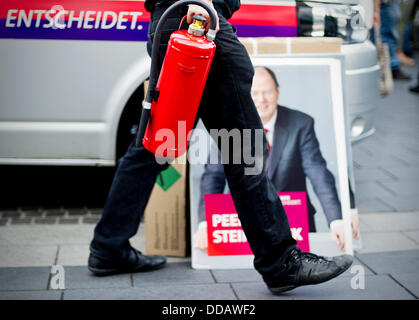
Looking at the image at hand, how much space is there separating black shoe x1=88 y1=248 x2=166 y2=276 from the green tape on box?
0.38m

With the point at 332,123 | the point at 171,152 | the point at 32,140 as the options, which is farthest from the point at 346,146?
the point at 32,140

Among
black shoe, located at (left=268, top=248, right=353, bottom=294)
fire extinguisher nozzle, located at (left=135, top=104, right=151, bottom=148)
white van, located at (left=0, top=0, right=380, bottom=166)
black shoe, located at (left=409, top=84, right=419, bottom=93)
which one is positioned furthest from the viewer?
black shoe, located at (left=409, top=84, right=419, bottom=93)

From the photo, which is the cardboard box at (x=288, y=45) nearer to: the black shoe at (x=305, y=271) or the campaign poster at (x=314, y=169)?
the campaign poster at (x=314, y=169)

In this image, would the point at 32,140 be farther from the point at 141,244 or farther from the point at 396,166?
the point at 396,166

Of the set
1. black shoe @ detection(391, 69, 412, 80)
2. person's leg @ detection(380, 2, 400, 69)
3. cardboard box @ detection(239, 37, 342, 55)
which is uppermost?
cardboard box @ detection(239, 37, 342, 55)

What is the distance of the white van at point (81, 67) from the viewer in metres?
3.73

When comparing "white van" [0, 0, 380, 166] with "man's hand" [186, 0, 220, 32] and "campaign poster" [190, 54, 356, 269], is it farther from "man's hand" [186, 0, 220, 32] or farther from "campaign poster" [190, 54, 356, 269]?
"man's hand" [186, 0, 220, 32]

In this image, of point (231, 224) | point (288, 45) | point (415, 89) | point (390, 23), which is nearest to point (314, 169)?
point (231, 224)

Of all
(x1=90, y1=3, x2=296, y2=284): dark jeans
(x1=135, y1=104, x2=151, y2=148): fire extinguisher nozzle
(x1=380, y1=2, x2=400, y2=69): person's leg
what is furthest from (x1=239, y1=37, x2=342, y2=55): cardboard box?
(x1=380, y1=2, x2=400, y2=69): person's leg

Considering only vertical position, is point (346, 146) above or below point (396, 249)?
above

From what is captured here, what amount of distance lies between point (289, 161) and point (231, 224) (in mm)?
452

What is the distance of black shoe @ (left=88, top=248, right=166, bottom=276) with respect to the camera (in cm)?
316

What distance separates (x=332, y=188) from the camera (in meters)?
3.44

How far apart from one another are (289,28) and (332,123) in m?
0.64
